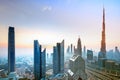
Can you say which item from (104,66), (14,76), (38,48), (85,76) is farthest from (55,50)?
(104,66)

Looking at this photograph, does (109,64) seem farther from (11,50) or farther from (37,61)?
(11,50)

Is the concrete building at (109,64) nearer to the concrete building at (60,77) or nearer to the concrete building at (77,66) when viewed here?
the concrete building at (77,66)

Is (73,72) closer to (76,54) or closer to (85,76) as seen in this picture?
(85,76)

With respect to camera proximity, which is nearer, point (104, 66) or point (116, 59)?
point (116, 59)

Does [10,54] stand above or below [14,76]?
above

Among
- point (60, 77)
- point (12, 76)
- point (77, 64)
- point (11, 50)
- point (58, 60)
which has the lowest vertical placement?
point (60, 77)

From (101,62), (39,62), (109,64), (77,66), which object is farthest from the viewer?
(101,62)

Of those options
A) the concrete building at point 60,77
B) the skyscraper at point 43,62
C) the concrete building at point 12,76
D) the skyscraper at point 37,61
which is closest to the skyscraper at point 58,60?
the concrete building at point 60,77

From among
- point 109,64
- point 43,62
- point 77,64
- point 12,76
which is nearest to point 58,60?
point 43,62

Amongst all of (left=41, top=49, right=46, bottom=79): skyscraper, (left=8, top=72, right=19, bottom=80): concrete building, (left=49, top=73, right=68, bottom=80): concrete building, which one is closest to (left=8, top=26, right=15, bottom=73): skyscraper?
(left=8, top=72, right=19, bottom=80): concrete building
